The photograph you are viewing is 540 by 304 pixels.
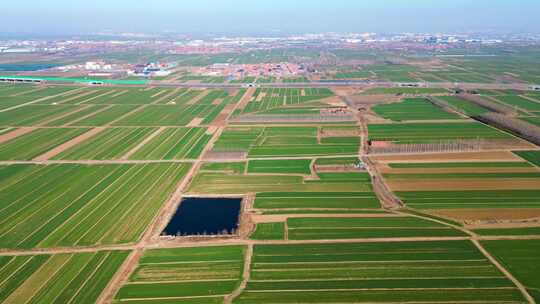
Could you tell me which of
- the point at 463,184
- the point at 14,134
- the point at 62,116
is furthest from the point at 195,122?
the point at 463,184

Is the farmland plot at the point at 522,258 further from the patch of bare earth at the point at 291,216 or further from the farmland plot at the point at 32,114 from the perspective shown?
the farmland plot at the point at 32,114

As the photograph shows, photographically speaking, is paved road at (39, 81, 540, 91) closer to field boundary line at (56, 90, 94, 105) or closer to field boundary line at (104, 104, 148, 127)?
field boundary line at (56, 90, 94, 105)

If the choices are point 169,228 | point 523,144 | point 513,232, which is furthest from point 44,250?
point 523,144

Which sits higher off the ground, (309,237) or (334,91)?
(334,91)

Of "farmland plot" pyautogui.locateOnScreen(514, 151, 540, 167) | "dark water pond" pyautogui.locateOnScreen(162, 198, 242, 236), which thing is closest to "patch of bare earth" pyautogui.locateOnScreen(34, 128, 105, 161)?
"dark water pond" pyautogui.locateOnScreen(162, 198, 242, 236)

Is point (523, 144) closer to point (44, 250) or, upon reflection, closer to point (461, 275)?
point (461, 275)
